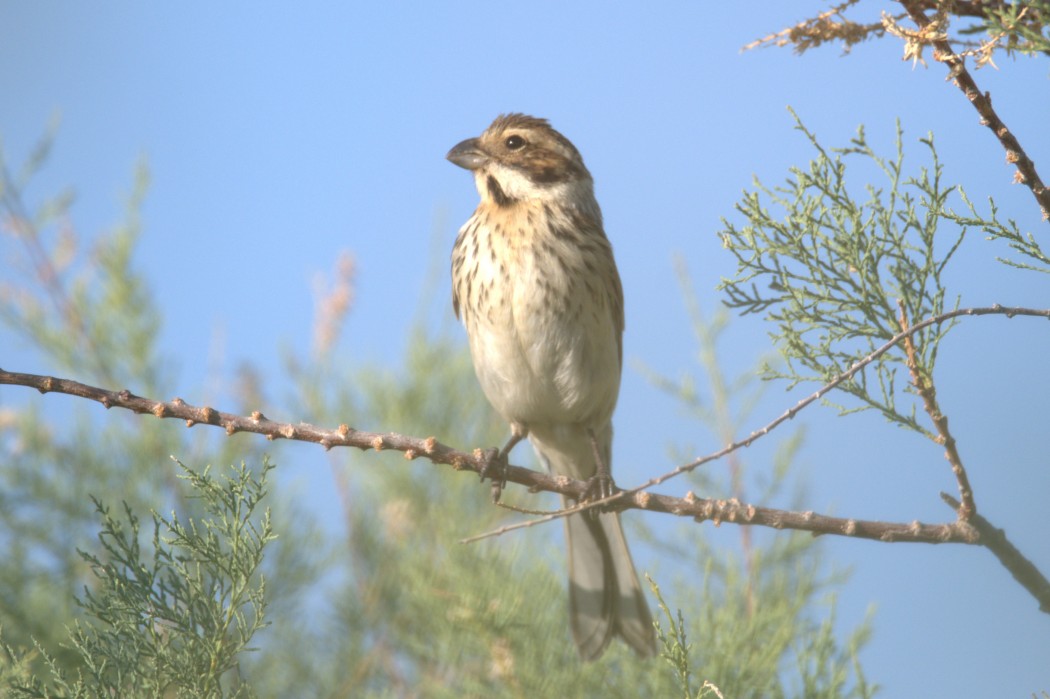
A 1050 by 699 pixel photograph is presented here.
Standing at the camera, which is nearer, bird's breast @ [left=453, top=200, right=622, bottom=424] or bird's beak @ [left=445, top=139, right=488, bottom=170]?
bird's breast @ [left=453, top=200, right=622, bottom=424]

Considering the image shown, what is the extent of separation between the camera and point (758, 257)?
8.33 feet

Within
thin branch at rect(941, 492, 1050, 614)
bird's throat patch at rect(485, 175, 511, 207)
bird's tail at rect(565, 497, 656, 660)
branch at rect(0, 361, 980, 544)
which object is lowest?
thin branch at rect(941, 492, 1050, 614)

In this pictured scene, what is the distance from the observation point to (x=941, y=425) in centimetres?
226

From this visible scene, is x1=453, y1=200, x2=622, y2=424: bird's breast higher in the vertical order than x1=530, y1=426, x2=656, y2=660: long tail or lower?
higher

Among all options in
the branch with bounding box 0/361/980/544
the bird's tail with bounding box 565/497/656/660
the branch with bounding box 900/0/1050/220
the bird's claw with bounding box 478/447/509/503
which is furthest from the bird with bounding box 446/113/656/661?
the branch with bounding box 900/0/1050/220

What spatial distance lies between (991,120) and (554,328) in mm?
2059

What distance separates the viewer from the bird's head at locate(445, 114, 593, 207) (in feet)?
13.7

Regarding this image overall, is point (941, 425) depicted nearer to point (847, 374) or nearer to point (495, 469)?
point (847, 374)

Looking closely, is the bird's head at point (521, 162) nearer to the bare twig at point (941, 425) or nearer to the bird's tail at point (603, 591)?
the bird's tail at point (603, 591)

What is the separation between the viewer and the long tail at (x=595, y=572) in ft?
11.9

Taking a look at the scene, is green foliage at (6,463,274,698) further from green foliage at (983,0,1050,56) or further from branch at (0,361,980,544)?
green foliage at (983,0,1050,56)

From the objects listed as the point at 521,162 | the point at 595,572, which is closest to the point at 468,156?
the point at 521,162

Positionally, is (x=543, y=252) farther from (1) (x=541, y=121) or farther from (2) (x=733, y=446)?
(2) (x=733, y=446)

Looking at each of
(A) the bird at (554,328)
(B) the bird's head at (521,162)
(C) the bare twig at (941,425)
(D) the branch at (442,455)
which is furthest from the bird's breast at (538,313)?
(C) the bare twig at (941,425)
